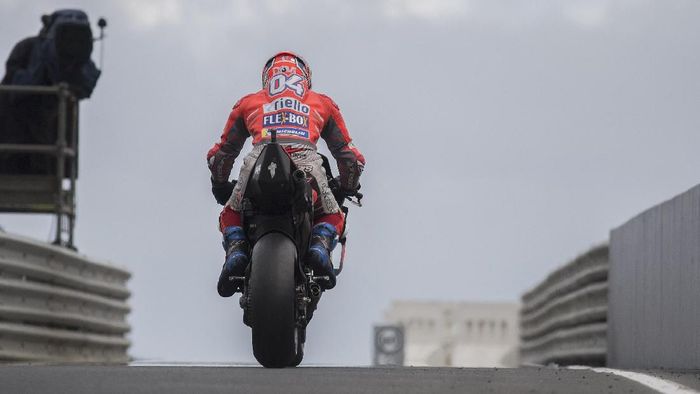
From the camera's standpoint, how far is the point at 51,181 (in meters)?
21.9

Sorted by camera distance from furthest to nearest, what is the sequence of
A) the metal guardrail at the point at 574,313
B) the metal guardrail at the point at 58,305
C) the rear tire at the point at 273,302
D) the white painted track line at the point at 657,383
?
the metal guardrail at the point at 574,313, the metal guardrail at the point at 58,305, the rear tire at the point at 273,302, the white painted track line at the point at 657,383

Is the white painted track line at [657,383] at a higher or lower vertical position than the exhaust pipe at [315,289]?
lower

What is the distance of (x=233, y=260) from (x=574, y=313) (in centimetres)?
1136

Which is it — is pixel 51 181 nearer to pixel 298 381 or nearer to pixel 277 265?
pixel 277 265

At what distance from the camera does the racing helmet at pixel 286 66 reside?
480 inches

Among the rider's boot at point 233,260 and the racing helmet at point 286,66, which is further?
the racing helmet at point 286,66

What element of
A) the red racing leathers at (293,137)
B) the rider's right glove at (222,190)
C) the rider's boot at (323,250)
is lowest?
the rider's boot at (323,250)

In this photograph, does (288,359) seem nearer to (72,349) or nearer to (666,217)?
(666,217)

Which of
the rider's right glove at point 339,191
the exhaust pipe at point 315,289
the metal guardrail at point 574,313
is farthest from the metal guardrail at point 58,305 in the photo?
the metal guardrail at point 574,313

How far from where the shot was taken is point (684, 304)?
541 inches

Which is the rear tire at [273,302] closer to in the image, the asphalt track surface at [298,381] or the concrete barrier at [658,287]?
the asphalt track surface at [298,381]

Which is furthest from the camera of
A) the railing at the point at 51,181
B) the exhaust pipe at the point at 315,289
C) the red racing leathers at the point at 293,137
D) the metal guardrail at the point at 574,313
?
the railing at the point at 51,181

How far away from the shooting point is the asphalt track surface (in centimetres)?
861

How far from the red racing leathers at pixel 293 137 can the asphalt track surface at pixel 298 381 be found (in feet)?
5.29
